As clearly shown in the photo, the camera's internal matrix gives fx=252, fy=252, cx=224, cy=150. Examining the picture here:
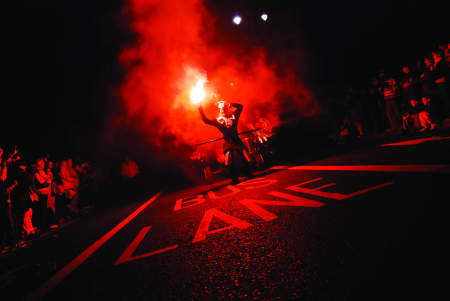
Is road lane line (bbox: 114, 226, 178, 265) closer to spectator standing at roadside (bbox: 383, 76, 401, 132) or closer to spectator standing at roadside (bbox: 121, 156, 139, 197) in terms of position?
spectator standing at roadside (bbox: 383, 76, 401, 132)

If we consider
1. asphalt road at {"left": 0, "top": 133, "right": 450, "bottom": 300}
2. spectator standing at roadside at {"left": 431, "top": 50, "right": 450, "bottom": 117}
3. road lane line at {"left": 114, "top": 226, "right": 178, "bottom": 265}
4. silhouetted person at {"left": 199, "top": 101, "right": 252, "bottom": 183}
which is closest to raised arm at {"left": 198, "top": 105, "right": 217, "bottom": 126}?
silhouetted person at {"left": 199, "top": 101, "right": 252, "bottom": 183}

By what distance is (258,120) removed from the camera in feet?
41.5

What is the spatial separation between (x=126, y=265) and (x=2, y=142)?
12534mm

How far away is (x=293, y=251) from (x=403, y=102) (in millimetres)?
8832

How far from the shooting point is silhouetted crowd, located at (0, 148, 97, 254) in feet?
23.6

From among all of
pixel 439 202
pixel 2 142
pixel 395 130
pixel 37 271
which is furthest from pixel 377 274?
pixel 2 142

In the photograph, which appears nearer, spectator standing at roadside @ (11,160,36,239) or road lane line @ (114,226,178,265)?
road lane line @ (114,226,178,265)

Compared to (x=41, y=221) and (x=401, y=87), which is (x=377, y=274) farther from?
(x=41, y=221)

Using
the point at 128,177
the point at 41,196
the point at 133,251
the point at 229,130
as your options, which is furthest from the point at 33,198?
the point at 133,251

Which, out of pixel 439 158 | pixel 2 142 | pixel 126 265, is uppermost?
pixel 2 142

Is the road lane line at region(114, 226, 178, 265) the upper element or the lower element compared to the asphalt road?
lower

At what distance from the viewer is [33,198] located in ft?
26.4

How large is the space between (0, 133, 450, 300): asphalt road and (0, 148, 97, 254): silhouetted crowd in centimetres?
425

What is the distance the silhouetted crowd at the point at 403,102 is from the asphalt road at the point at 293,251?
414 cm
